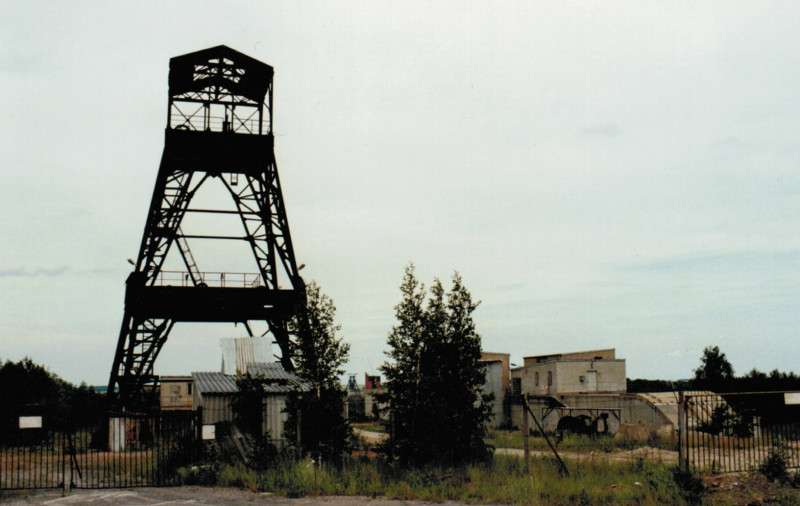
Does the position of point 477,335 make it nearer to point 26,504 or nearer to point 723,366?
point 26,504

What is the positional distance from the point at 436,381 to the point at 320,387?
11.3ft

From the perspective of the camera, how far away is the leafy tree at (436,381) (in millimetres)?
16172

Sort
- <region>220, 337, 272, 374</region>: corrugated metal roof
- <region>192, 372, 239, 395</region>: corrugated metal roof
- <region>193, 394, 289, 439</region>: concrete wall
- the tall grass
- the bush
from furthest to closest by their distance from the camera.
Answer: <region>220, 337, 272, 374</region>: corrugated metal roof → <region>192, 372, 239, 395</region>: corrugated metal roof → <region>193, 394, 289, 439</region>: concrete wall → the bush → the tall grass

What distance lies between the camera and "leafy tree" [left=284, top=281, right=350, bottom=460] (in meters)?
17.9

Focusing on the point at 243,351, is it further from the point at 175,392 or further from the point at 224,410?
the point at 175,392

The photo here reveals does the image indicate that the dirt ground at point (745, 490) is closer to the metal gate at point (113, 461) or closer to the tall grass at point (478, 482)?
the tall grass at point (478, 482)

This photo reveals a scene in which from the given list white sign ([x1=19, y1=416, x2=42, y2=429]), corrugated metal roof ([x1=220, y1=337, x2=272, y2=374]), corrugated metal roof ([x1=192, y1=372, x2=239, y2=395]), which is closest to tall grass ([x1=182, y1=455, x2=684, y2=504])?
white sign ([x1=19, y1=416, x2=42, y2=429])

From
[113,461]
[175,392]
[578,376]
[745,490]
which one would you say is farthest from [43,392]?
[745,490]

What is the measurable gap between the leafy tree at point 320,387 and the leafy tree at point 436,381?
1965 millimetres

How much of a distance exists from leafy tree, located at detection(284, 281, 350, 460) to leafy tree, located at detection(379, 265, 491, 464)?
1.97m

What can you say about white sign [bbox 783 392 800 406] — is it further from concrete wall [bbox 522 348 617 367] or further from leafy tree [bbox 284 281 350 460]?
concrete wall [bbox 522 348 617 367]

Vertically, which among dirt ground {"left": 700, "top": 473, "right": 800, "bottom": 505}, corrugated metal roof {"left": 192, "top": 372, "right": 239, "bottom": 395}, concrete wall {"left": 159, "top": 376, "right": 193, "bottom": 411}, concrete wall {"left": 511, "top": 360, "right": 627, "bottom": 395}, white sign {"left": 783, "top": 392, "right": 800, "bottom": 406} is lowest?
concrete wall {"left": 159, "top": 376, "right": 193, "bottom": 411}

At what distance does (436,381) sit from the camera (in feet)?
53.7

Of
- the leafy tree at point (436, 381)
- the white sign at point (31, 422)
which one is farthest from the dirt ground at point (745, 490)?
the white sign at point (31, 422)
